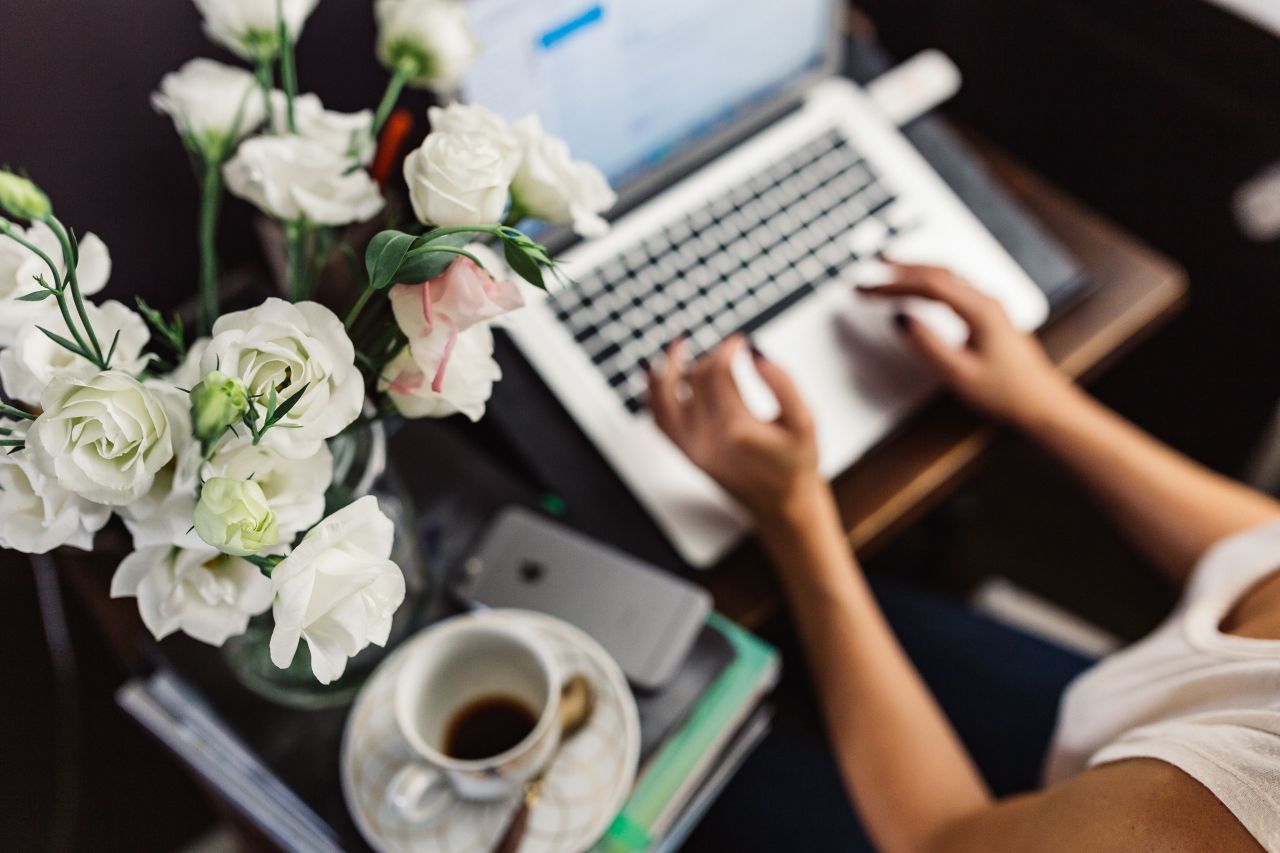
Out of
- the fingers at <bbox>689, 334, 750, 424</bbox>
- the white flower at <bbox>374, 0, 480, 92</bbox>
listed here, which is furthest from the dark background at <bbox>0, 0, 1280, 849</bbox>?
the fingers at <bbox>689, 334, 750, 424</bbox>

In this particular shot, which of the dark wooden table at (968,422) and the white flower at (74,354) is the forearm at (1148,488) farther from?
the white flower at (74,354)

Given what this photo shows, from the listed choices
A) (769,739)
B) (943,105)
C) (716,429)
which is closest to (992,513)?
(943,105)

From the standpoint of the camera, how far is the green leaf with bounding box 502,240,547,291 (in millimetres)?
382

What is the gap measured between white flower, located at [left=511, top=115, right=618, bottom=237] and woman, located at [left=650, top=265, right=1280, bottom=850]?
0.30m

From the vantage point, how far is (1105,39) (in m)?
0.96

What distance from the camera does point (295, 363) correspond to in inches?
13.3

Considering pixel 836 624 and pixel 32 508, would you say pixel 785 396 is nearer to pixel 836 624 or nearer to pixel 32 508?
pixel 836 624

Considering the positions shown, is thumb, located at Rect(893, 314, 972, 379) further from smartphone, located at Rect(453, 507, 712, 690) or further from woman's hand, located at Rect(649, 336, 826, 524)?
smartphone, located at Rect(453, 507, 712, 690)

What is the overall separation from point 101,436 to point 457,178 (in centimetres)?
15

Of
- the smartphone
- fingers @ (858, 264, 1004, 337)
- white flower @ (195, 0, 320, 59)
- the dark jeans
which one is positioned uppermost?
white flower @ (195, 0, 320, 59)

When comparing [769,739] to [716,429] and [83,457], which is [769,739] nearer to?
[716,429]

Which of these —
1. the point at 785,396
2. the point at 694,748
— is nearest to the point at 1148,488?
the point at 785,396

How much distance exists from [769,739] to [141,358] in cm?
60

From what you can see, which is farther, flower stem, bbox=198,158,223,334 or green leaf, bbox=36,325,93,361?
flower stem, bbox=198,158,223,334
